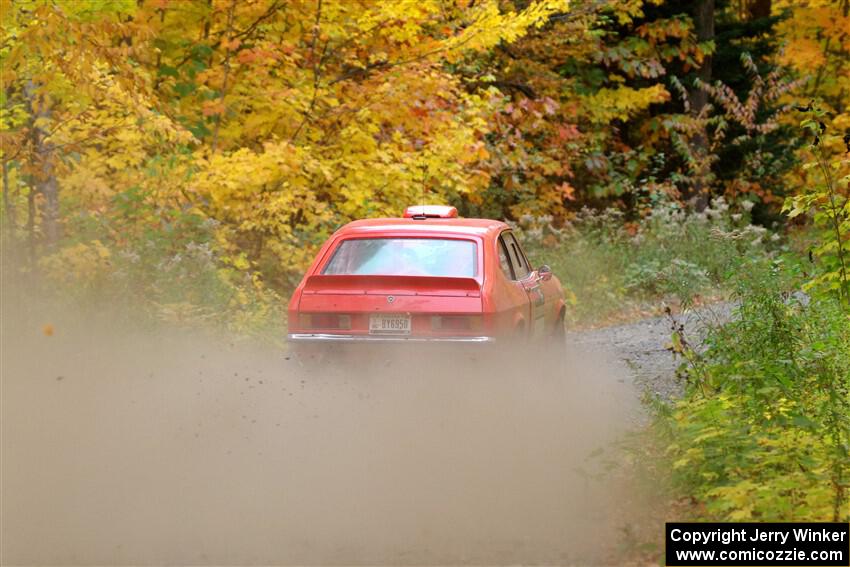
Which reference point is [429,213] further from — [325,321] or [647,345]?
[647,345]

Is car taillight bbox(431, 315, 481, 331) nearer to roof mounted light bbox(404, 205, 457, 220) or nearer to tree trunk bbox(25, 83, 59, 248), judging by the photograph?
roof mounted light bbox(404, 205, 457, 220)

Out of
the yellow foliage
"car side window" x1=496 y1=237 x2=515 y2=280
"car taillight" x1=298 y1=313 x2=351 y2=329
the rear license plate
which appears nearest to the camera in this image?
the rear license plate

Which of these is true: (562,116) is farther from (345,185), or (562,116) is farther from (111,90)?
(111,90)

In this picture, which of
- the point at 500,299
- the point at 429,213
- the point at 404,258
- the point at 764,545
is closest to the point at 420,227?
the point at 404,258

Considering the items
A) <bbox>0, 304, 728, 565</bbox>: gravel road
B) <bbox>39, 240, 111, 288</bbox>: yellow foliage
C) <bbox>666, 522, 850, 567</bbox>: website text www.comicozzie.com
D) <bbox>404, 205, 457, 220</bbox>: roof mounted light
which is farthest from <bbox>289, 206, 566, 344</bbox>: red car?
<bbox>39, 240, 111, 288</bbox>: yellow foliage

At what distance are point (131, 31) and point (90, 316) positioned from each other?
3.10 meters

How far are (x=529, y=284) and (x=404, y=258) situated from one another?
1.45 metres

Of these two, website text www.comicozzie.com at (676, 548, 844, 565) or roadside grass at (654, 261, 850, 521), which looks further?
roadside grass at (654, 261, 850, 521)

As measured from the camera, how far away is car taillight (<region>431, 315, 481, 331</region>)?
9.40 meters

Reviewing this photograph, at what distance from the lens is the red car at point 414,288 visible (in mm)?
9453

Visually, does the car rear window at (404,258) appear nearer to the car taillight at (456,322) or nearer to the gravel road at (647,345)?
the car taillight at (456,322)

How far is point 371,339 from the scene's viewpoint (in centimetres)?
949

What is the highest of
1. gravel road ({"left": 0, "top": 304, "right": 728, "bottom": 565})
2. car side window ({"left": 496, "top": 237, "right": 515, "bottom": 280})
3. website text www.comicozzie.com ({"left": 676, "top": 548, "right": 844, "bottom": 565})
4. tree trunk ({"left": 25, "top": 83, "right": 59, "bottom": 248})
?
tree trunk ({"left": 25, "top": 83, "right": 59, "bottom": 248})

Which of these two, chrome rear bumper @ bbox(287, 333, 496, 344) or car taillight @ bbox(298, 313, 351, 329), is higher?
car taillight @ bbox(298, 313, 351, 329)
